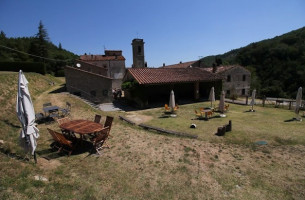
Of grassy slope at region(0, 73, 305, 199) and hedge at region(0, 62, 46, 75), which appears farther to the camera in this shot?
hedge at region(0, 62, 46, 75)

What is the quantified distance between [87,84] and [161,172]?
16710mm

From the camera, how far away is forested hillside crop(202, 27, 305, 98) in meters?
51.9

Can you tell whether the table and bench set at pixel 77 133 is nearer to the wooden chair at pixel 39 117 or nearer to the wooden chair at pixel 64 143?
the wooden chair at pixel 64 143

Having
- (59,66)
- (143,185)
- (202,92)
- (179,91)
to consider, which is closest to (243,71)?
(202,92)

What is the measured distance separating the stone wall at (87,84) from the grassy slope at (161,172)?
11.5 meters

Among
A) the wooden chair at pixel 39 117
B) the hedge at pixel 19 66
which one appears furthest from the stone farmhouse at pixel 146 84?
the hedge at pixel 19 66

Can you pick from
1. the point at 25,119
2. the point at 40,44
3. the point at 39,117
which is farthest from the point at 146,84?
the point at 40,44

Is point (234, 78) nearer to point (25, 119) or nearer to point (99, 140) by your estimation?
point (99, 140)

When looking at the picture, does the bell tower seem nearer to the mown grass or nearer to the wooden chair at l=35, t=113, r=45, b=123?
the mown grass

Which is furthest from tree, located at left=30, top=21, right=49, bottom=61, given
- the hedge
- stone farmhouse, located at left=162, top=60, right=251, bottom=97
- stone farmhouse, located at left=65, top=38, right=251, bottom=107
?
stone farmhouse, located at left=162, top=60, right=251, bottom=97

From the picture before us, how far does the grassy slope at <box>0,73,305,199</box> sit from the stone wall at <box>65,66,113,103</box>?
11.5m

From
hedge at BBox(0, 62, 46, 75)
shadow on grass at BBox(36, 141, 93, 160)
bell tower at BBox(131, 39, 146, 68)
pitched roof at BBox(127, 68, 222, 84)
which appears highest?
bell tower at BBox(131, 39, 146, 68)

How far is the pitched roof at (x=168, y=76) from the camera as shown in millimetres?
18719

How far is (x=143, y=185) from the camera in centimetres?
528
